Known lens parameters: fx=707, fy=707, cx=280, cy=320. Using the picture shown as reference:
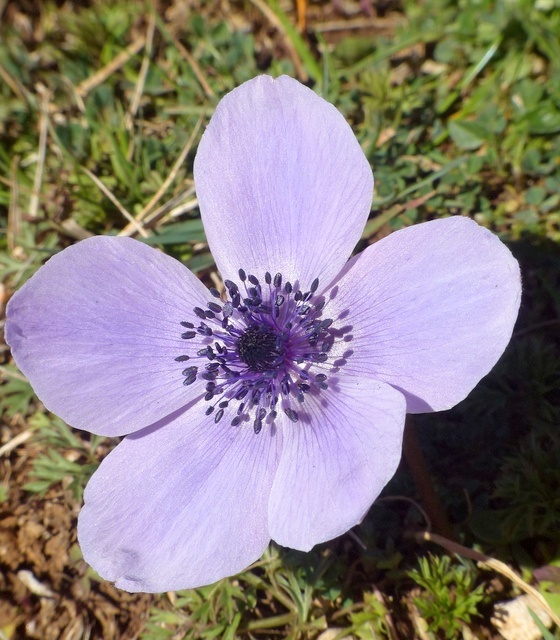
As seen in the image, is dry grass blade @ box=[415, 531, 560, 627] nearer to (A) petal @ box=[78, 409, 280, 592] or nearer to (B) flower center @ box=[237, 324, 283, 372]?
(A) petal @ box=[78, 409, 280, 592]

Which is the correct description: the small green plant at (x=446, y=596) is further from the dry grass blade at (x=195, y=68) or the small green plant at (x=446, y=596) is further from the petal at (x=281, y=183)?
the dry grass blade at (x=195, y=68)

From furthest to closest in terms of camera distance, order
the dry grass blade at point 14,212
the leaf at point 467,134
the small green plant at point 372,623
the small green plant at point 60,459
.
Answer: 1. the dry grass blade at point 14,212
2. the leaf at point 467,134
3. the small green plant at point 60,459
4. the small green plant at point 372,623

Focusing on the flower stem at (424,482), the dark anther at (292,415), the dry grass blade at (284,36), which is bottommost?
the flower stem at (424,482)

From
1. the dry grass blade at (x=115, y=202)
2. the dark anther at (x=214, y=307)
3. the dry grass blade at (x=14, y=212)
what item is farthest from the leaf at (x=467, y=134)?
the dry grass blade at (x=14, y=212)

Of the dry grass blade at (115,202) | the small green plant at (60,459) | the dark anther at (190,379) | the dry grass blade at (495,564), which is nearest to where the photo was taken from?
the dark anther at (190,379)

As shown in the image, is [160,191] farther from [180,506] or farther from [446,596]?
[446,596]

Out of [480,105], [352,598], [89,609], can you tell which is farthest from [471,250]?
[89,609]
